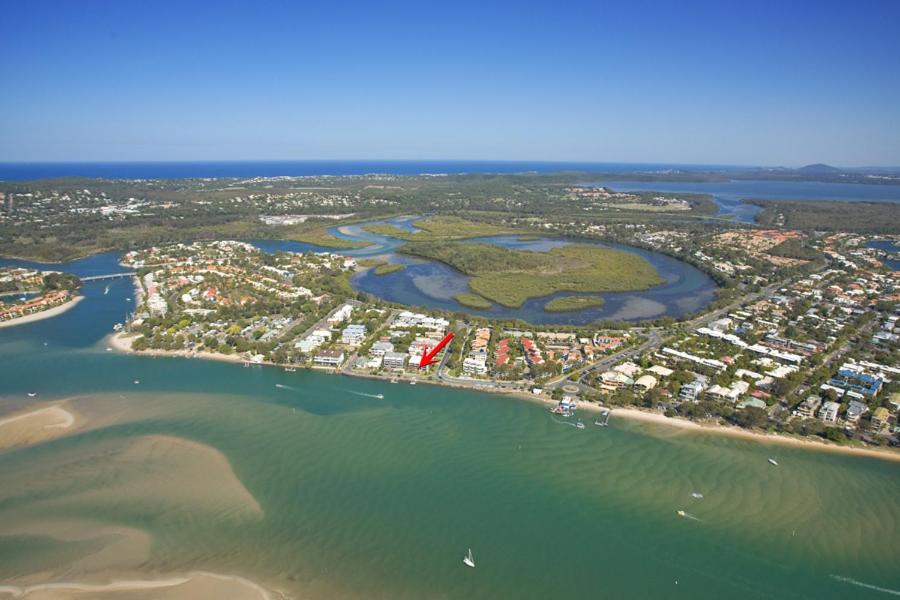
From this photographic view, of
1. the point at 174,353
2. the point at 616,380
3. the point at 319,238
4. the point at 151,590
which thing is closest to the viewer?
the point at 151,590

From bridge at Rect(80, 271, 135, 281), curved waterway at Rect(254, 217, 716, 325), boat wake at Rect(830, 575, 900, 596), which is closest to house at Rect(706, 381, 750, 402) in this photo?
boat wake at Rect(830, 575, 900, 596)

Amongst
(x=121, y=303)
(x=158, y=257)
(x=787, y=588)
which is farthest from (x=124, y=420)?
(x=158, y=257)

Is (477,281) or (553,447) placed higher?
(477,281)

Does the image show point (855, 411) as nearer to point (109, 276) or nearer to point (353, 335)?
point (353, 335)

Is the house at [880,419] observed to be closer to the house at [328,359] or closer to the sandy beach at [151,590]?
the sandy beach at [151,590]

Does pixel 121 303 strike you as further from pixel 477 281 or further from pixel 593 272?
pixel 593 272

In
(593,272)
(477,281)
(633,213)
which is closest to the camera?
(477,281)

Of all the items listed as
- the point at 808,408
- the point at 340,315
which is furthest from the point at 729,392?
the point at 340,315
